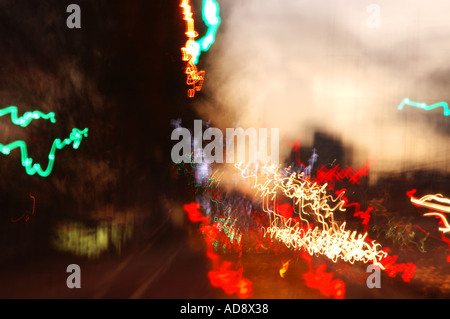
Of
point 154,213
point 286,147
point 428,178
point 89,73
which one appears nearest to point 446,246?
point 428,178

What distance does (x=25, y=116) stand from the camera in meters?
6.32

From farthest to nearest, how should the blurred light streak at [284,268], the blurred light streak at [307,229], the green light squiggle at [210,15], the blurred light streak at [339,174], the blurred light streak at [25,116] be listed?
the blurred light streak at [339,174] < the green light squiggle at [210,15] < the blurred light streak at [307,229] < the blurred light streak at [284,268] < the blurred light streak at [25,116]

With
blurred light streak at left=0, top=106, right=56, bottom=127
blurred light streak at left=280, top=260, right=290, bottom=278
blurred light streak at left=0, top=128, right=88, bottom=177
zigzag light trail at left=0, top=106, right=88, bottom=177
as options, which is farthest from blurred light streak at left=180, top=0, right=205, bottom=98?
blurred light streak at left=280, top=260, right=290, bottom=278

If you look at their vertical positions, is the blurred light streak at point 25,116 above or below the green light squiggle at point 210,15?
below

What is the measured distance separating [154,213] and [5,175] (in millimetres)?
5207

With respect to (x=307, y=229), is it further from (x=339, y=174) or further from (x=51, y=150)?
(x=51, y=150)

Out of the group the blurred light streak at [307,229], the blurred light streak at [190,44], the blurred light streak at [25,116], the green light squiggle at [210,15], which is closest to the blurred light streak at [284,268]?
the blurred light streak at [307,229]

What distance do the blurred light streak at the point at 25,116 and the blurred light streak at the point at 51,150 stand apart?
31cm

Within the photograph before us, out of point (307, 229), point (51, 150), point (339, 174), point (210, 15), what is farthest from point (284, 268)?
point (339, 174)

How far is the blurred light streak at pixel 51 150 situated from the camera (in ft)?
20.1

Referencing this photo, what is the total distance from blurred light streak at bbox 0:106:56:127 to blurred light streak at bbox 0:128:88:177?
12.3 inches

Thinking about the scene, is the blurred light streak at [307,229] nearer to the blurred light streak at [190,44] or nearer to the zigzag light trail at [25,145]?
the blurred light streak at [190,44]

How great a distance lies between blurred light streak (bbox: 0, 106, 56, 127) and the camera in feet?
19.8

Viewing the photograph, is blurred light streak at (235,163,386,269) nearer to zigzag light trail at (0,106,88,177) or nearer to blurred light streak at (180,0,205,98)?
blurred light streak at (180,0,205,98)
